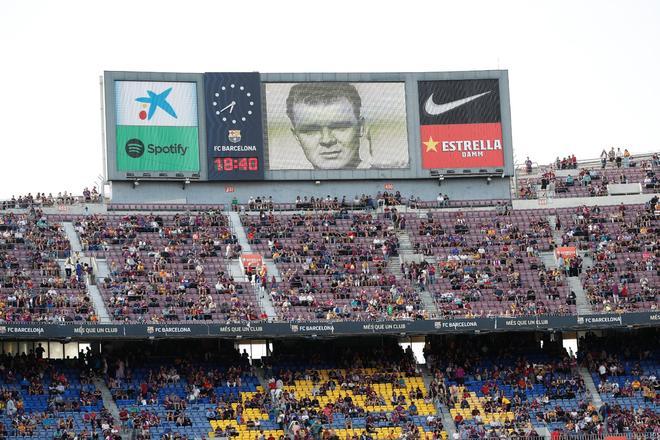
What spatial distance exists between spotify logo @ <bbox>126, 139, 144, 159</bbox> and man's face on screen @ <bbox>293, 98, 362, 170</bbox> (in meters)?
7.88

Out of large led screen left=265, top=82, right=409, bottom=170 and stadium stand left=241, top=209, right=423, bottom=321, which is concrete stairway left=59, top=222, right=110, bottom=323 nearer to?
stadium stand left=241, top=209, right=423, bottom=321

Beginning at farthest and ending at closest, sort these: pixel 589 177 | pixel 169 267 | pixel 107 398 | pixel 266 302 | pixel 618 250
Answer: pixel 589 177 < pixel 618 250 < pixel 169 267 < pixel 266 302 < pixel 107 398

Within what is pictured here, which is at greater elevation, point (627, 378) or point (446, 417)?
point (627, 378)

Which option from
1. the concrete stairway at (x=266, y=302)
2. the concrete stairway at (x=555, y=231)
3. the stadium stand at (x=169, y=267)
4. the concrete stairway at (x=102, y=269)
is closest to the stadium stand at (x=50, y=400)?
the stadium stand at (x=169, y=267)

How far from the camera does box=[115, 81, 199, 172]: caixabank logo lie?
75438 millimetres

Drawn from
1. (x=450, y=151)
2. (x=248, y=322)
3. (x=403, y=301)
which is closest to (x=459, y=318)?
(x=403, y=301)

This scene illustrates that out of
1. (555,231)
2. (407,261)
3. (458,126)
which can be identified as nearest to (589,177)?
(555,231)

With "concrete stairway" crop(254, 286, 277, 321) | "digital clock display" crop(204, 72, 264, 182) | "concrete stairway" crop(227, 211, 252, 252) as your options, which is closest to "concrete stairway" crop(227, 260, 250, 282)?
"concrete stairway" crop(254, 286, 277, 321)

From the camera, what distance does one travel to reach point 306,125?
77.6m

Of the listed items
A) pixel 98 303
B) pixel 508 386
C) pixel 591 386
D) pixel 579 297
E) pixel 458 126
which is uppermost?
pixel 458 126

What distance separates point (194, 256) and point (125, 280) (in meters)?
4.12

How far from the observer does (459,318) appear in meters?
66.6

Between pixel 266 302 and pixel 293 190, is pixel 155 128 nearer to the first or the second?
pixel 293 190

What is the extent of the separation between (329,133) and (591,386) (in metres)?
19.7
